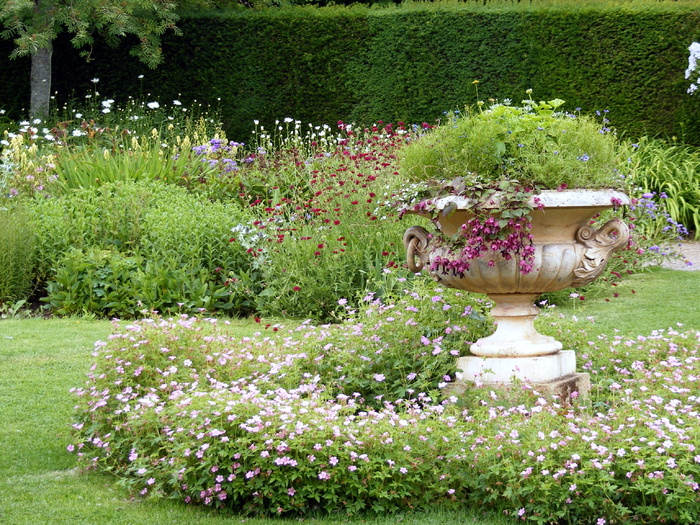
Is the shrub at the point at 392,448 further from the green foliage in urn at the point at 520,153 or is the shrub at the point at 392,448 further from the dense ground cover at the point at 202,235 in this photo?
the dense ground cover at the point at 202,235

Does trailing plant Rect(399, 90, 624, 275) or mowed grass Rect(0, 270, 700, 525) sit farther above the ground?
trailing plant Rect(399, 90, 624, 275)

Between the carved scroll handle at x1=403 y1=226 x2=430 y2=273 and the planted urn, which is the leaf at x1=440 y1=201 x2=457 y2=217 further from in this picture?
the carved scroll handle at x1=403 y1=226 x2=430 y2=273

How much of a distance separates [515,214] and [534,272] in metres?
0.40

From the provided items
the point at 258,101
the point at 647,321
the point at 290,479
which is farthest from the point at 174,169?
the point at 290,479

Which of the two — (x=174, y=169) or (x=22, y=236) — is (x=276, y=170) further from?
(x=22, y=236)

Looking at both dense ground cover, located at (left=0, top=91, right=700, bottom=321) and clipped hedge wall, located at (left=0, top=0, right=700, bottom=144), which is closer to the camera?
dense ground cover, located at (left=0, top=91, right=700, bottom=321)

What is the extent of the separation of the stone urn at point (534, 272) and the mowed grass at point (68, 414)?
36.5 inches

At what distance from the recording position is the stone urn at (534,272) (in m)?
4.19

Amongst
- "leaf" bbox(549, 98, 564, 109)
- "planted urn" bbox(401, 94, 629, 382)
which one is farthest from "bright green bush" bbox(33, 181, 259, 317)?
"leaf" bbox(549, 98, 564, 109)

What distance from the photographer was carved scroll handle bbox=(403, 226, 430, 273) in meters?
4.62

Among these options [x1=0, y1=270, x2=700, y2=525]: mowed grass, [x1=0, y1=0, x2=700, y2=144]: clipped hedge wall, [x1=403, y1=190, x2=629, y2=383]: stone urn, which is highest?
[x1=0, y1=0, x2=700, y2=144]: clipped hedge wall

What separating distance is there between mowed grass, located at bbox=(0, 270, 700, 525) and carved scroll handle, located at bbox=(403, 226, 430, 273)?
3.67 ft

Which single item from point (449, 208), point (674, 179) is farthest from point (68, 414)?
point (674, 179)

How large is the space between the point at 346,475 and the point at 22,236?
17.5ft
